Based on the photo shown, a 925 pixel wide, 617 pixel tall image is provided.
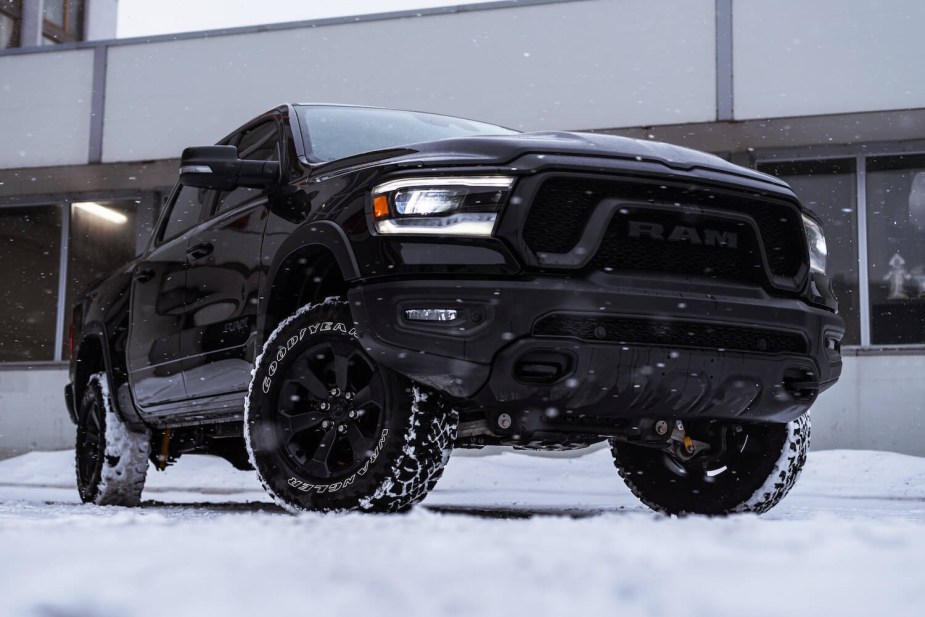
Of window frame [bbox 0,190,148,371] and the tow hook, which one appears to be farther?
window frame [bbox 0,190,148,371]

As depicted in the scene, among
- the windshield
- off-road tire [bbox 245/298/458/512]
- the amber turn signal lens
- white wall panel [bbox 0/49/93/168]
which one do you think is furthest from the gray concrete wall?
the amber turn signal lens

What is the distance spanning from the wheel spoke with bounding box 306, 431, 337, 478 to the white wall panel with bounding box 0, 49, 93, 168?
1083 centimetres

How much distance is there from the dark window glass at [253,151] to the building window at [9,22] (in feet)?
46.3

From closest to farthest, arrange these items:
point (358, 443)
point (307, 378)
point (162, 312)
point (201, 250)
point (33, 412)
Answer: point (358, 443) → point (307, 378) → point (201, 250) → point (162, 312) → point (33, 412)

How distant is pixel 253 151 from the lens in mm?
5191

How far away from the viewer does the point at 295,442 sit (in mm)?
3844

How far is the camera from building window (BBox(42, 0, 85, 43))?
63.9 feet

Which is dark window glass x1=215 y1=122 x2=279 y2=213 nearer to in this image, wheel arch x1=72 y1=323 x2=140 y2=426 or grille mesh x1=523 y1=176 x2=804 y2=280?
wheel arch x1=72 y1=323 x2=140 y2=426

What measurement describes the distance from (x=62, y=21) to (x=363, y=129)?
→ 55.9 feet

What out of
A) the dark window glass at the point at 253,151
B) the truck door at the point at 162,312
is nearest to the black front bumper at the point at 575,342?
the dark window glass at the point at 253,151

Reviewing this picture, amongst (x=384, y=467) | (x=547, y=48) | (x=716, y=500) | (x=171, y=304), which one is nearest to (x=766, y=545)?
(x=384, y=467)

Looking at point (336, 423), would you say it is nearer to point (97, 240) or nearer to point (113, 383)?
point (113, 383)

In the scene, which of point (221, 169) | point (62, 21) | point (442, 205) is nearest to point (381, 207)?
point (442, 205)

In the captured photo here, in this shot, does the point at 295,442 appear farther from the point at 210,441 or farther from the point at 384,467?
the point at 210,441
